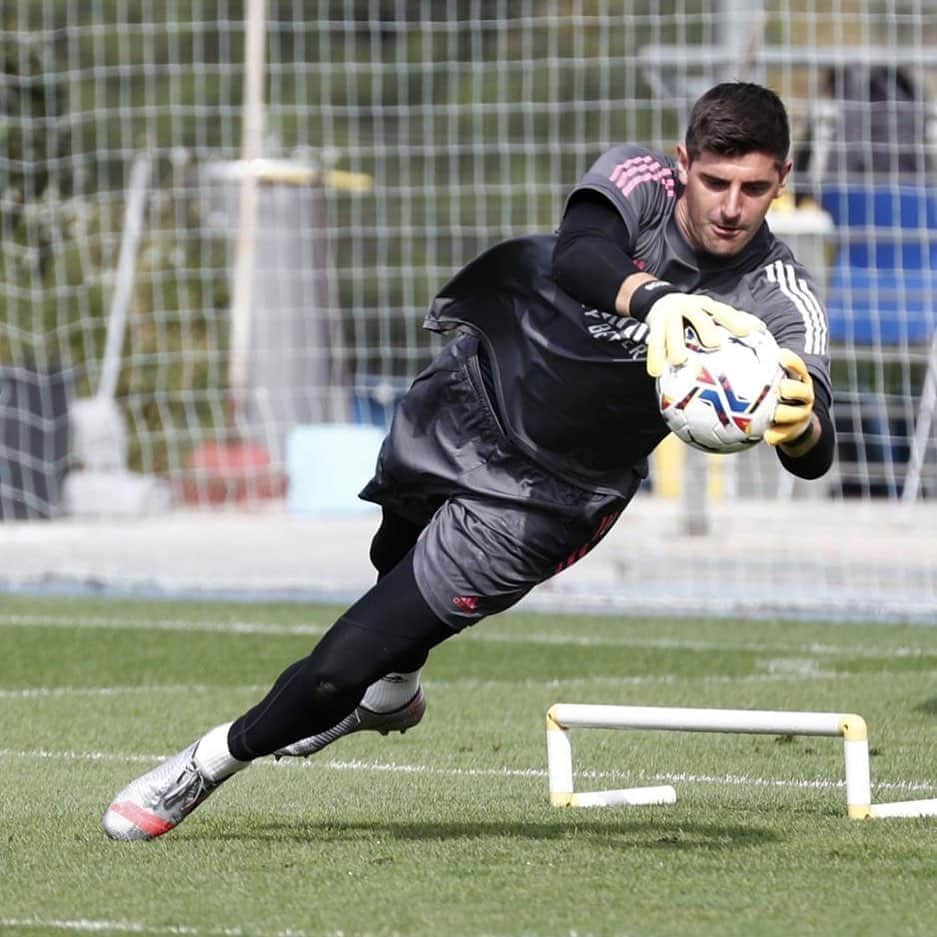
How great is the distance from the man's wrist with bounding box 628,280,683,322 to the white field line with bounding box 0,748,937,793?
2.22 meters

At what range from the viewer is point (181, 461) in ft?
53.2

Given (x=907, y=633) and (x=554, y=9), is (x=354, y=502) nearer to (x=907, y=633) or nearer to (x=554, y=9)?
(x=554, y=9)

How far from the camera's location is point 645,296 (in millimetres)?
4773

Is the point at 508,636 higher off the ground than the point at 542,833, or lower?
lower

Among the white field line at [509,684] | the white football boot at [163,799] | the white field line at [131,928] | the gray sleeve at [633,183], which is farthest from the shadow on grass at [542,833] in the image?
the white field line at [509,684]

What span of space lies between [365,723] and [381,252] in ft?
34.3

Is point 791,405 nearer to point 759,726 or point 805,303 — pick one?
point 805,303

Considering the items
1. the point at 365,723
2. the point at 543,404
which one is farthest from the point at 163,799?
the point at 543,404

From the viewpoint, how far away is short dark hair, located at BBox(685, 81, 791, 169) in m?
4.90

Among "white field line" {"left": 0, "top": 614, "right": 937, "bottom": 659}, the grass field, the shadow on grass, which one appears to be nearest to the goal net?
"white field line" {"left": 0, "top": 614, "right": 937, "bottom": 659}

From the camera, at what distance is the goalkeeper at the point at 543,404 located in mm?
4973

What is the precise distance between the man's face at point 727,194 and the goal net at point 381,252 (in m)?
8.02

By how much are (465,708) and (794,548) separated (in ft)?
18.6

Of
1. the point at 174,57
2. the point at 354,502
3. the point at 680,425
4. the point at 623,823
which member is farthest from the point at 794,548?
the point at 680,425
